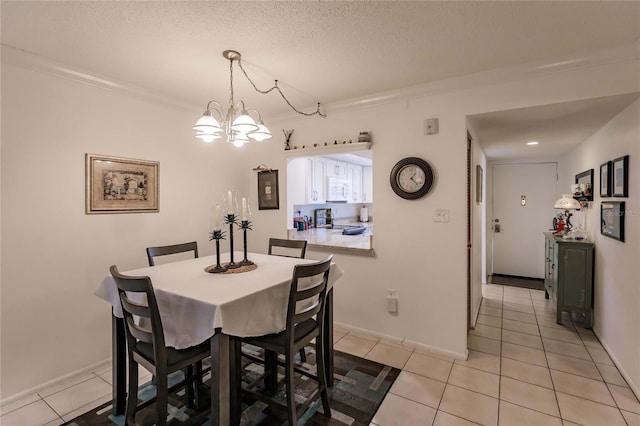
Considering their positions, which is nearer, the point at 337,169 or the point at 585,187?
the point at 585,187

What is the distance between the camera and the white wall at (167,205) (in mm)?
2131

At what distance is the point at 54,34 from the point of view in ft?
6.22

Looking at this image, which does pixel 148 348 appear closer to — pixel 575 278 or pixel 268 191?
pixel 268 191

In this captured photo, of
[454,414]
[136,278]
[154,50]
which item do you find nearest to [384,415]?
[454,414]

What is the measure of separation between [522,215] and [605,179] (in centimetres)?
264

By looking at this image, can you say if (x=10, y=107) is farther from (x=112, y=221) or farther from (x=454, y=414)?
(x=454, y=414)

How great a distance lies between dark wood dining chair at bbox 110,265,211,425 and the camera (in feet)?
4.87

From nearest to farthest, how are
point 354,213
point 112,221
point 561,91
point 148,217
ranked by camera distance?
point 561,91 → point 112,221 → point 148,217 → point 354,213

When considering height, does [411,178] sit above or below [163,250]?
above

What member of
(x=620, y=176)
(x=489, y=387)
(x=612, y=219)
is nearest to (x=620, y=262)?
(x=612, y=219)

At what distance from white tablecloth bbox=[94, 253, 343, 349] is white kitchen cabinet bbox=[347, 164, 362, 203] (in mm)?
4014

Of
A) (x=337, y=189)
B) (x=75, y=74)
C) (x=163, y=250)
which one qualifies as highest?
(x=75, y=74)

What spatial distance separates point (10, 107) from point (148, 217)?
120 cm

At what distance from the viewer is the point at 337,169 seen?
531 cm
